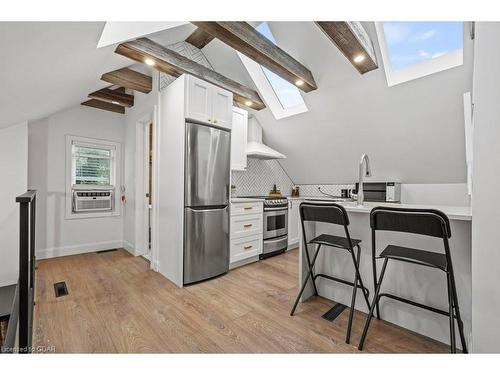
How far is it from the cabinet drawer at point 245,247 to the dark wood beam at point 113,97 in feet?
9.15

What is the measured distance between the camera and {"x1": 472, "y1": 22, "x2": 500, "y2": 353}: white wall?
2.99 ft

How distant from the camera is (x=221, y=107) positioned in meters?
2.80

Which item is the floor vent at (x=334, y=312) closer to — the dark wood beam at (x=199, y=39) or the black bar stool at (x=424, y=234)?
the black bar stool at (x=424, y=234)

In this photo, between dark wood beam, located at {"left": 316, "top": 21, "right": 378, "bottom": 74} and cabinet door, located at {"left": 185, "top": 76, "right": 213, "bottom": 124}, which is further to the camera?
cabinet door, located at {"left": 185, "top": 76, "right": 213, "bottom": 124}

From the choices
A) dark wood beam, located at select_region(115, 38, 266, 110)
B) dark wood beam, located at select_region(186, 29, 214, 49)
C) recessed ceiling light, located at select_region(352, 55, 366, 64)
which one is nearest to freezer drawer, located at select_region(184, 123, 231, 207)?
dark wood beam, located at select_region(115, 38, 266, 110)

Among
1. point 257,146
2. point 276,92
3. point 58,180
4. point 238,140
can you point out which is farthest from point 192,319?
point 276,92

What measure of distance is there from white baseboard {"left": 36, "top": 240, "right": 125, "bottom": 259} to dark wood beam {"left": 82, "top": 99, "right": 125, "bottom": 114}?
2260 millimetres

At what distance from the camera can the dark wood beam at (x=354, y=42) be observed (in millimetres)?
1934

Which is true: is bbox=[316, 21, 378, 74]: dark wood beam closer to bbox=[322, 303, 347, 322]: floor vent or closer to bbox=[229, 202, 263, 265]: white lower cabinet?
bbox=[229, 202, 263, 265]: white lower cabinet

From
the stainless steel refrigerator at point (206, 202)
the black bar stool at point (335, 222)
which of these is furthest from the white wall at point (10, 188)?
the black bar stool at point (335, 222)

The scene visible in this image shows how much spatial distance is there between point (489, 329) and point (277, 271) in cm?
214
